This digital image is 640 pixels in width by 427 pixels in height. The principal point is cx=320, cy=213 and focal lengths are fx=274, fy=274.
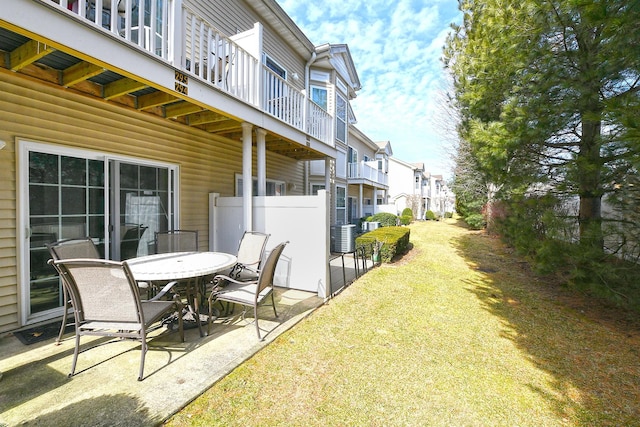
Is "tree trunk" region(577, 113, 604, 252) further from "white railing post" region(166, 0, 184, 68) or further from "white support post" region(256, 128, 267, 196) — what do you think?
"white railing post" region(166, 0, 184, 68)

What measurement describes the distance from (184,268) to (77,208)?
2160 mm

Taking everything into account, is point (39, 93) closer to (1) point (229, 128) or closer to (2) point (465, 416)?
(1) point (229, 128)

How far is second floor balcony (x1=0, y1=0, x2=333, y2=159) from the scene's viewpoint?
2.57 m

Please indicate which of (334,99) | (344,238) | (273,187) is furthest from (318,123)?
(344,238)

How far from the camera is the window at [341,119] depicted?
11953 mm

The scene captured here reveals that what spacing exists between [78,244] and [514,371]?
5286mm

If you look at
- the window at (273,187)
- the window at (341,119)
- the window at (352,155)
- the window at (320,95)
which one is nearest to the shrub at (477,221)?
the window at (352,155)

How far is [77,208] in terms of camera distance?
3979mm

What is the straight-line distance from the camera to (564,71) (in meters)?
3.96

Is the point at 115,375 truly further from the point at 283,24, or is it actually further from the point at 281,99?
the point at 283,24

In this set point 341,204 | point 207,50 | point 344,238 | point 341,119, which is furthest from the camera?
point 341,204

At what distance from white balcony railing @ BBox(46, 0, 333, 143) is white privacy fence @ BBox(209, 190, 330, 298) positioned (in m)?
1.92

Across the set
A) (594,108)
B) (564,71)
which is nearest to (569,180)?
(594,108)

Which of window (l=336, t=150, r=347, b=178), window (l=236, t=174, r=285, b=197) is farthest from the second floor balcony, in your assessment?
window (l=336, t=150, r=347, b=178)
